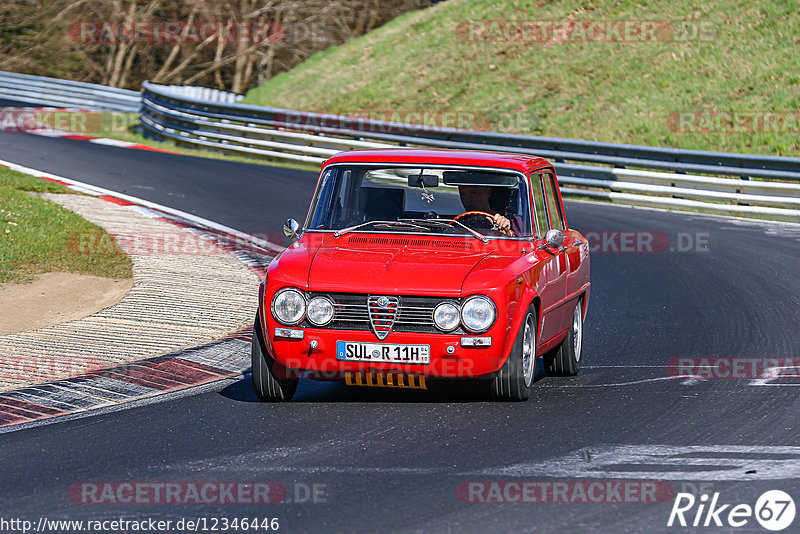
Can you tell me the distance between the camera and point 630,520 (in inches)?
205

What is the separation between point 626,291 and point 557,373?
4135 millimetres

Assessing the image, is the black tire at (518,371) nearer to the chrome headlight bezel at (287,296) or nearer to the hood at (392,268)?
the hood at (392,268)

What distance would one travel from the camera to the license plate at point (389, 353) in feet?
23.6

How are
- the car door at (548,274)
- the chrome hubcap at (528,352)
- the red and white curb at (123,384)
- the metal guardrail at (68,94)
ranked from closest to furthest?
1. the red and white curb at (123,384)
2. the chrome hubcap at (528,352)
3. the car door at (548,274)
4. the metal guardrail at (68,94)

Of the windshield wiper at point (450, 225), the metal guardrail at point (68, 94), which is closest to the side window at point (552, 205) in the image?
the windshield wiper at point (450, 225)

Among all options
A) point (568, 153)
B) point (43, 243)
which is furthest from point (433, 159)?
point (568, 153)

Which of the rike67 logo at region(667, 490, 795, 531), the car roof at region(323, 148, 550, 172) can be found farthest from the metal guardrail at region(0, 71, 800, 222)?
the rike67 logo at region(667, 490, 795, 531)

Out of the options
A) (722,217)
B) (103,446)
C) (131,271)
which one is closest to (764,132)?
(722,217)

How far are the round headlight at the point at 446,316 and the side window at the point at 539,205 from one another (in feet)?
4.67

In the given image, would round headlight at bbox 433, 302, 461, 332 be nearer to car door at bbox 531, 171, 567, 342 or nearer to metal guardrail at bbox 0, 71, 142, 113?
car door at bbox 531, 171, 567, 342

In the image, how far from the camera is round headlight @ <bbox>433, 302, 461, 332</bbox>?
7207mm

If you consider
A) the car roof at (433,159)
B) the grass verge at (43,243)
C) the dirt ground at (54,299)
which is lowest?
the dirt ground at (54,299)

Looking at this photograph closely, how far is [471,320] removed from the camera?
7203 mm

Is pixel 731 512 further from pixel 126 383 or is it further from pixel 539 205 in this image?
pixel 126 383
